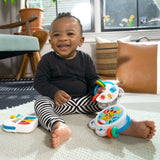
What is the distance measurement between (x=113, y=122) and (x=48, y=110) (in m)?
0.22

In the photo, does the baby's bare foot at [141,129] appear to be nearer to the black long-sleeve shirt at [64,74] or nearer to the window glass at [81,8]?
the black long-sleeve shirt at [64,74]

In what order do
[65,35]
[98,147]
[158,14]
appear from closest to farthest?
[98,147]
[65,35]
[158,14]

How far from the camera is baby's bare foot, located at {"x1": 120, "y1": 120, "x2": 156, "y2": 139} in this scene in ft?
1.61

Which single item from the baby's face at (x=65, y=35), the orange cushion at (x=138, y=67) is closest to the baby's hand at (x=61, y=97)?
the baby's face at (x=65, y=35)

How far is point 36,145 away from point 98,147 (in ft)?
0.54

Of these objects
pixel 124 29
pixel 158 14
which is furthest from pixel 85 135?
pixel 158 14

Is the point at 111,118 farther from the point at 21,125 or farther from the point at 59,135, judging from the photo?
the point at 21,125

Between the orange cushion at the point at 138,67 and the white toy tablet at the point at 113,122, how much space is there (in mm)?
542

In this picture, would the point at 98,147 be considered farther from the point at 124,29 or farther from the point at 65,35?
the point at 124,29

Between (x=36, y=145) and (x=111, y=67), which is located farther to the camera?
(x=111, y=67)

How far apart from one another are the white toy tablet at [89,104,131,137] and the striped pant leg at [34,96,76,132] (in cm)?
12

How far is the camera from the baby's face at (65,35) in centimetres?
69

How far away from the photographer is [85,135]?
554 millimetres

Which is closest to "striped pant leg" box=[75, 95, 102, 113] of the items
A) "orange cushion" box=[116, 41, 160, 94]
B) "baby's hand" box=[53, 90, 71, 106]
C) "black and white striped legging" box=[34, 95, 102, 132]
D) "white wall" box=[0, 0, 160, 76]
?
"black and white striped legging" box=[34, 95, 102, 132]
